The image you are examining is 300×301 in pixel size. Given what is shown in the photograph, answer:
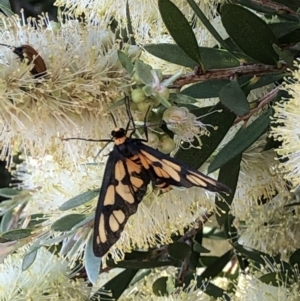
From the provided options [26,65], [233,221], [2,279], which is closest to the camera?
[26,65]

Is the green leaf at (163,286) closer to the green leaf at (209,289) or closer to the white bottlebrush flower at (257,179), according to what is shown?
the green leaf at (209,289)

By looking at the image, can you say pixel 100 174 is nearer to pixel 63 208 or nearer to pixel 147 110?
pixel 63 208

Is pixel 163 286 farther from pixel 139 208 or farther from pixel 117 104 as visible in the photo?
pixel 117 104

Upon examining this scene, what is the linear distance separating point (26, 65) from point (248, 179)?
1.23ft

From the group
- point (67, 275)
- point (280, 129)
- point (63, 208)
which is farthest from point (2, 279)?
point (280, 129)

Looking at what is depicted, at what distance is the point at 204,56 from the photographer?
73 cm

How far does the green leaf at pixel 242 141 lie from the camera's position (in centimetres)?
70

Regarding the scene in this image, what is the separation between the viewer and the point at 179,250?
96 centimetres

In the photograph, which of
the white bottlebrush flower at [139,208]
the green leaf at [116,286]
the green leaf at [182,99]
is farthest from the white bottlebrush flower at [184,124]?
the green leaf at [116,286]

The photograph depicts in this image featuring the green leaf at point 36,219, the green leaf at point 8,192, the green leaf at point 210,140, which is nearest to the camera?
the green leaf at point 210,140

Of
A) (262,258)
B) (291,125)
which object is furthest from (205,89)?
(262,258)

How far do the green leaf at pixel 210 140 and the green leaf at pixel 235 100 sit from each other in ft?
0.19

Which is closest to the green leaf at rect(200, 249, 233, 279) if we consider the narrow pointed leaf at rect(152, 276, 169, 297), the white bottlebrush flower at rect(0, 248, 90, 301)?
the narrow pointed leaf at rect(152, 276, 169, 297)

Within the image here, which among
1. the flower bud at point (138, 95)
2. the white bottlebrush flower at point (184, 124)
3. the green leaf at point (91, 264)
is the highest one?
the flower bud at point (138, 95)
